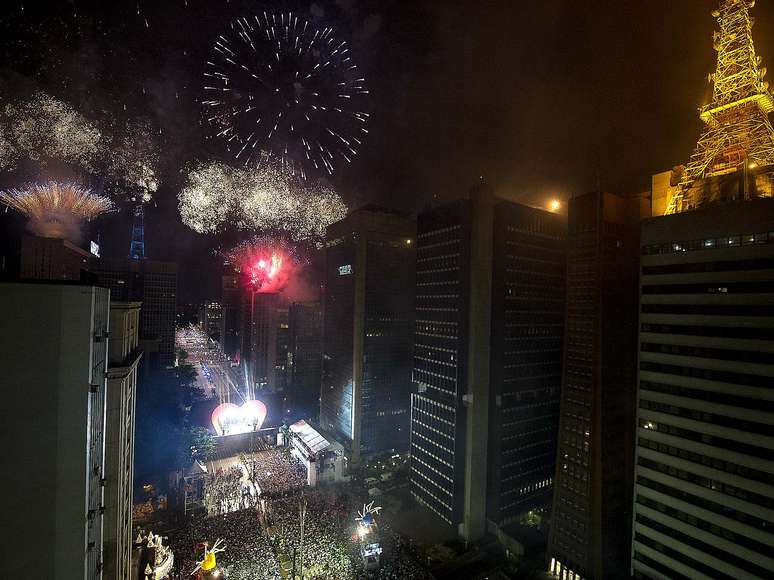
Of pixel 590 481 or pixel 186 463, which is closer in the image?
pixel 590 481

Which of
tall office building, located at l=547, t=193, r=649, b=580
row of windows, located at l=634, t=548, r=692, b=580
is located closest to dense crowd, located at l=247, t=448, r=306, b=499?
tall office building, located at l=547, t=193, r=649, b=580

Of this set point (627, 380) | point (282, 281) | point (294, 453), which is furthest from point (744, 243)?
point (282, 281)

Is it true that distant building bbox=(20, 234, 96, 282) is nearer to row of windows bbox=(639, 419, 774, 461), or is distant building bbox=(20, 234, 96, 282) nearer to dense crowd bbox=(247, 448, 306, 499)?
dense crowd bbox=(247, 448, 306, 499)

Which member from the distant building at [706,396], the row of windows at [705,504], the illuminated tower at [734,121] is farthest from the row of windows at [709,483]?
the illuminated tower at [734,121]

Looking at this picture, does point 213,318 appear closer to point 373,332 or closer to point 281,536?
point 373,332

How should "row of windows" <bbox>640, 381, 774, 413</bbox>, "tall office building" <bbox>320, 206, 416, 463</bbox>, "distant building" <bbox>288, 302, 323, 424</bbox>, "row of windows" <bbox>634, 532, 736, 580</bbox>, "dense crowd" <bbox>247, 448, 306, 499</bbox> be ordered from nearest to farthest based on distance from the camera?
1. "row of windows" <bbox>640, 381, 774, 413</bbox>
2. "row of windows" <bbox>634, 532, 736, 580</bbox>
3. "dense crowd" <bbox>247, 448, 306, 499</bbox>
4. "tall office building" <bbox>320, 206, 416, 463</bbox>
5. "distant building" <bbox>288, 302, 323, 424</bbox>

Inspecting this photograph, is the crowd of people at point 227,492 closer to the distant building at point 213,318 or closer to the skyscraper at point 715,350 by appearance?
the skyscraper at point 715,350

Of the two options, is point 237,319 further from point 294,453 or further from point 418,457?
point 418,457
